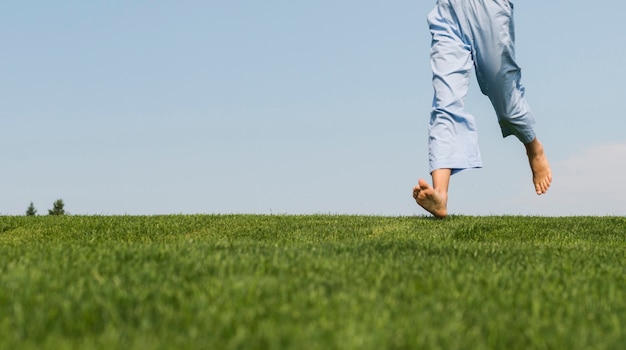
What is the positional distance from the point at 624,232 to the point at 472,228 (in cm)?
157

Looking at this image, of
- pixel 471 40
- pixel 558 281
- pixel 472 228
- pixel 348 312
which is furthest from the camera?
pixel 472 228

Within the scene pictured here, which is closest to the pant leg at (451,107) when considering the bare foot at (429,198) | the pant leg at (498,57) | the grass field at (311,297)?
the pant leg at (498,57)

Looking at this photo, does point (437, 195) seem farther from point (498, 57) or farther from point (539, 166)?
point (539, 166)

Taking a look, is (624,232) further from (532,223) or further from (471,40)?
(471,40)

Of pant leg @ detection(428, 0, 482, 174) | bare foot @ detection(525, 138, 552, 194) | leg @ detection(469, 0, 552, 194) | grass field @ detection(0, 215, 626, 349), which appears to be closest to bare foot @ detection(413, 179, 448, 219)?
pant leg @ detection(428, 0, 482, 174)

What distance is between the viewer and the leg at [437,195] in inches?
215


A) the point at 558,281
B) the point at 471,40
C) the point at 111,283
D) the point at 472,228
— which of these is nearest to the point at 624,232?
the point at 472,228

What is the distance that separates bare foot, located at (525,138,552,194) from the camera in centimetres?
676

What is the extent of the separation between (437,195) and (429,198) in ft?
0.24

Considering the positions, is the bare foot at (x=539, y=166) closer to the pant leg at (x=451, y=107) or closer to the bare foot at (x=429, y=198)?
the pant leg at (x=451, y=107)

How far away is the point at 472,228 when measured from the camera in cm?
750

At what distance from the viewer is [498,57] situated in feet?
19.2

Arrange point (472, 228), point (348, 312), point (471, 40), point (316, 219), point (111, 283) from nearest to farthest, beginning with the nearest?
point (348, 312) < point (111, 283) < point (471, 40) < point (472, 228) < point (316, 219)

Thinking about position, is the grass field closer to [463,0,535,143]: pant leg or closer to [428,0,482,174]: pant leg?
[428,0,482,174]: pant leg
